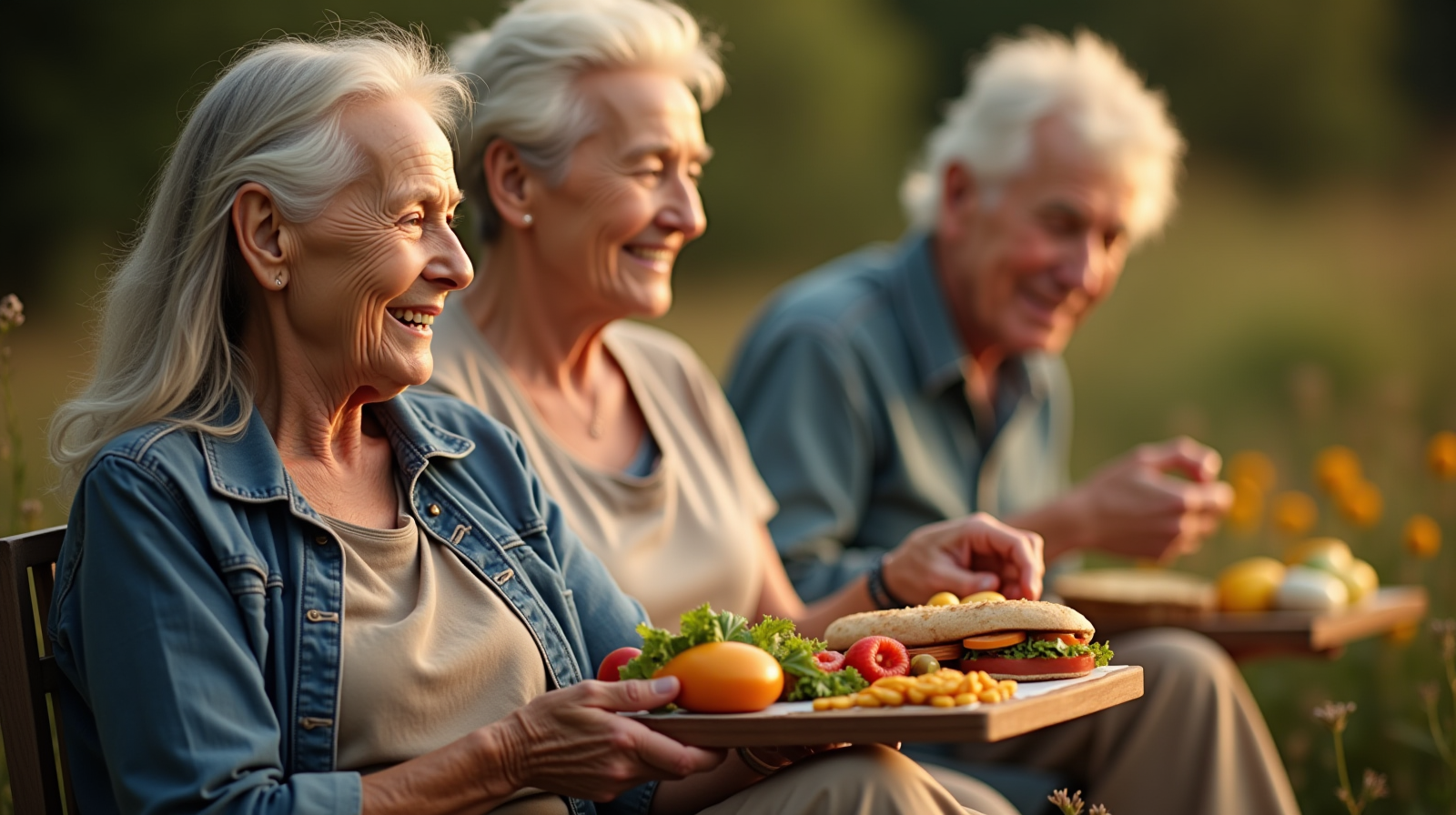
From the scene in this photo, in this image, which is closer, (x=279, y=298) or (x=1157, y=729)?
(x=279, y=298)

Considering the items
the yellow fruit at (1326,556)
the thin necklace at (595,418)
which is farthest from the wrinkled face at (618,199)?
the yellow fruit at (1326,556)

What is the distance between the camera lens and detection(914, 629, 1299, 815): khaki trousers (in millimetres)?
3441

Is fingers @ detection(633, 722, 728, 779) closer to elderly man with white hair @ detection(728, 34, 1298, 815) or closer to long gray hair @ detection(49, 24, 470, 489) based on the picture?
long gray hair @ detection(49, 24, 470, 489)

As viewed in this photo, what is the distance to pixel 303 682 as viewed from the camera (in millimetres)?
2057

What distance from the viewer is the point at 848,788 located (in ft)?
6.86

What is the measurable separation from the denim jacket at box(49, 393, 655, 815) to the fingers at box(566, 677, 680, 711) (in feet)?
1.01

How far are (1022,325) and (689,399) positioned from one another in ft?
4.01

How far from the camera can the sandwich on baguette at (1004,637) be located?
2211 mm

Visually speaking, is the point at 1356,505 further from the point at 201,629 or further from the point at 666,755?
the point at 201,629

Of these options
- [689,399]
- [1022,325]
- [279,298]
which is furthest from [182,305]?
[1022,325]

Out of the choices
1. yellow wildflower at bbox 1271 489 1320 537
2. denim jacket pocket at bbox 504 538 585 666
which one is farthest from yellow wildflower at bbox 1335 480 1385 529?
denim jacket pocket at bbox 504 538 585 666

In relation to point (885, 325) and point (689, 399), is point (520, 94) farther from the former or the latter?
point (885, 325)

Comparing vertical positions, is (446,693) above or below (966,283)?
below

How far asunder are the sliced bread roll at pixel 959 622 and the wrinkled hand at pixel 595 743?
1.24ft
